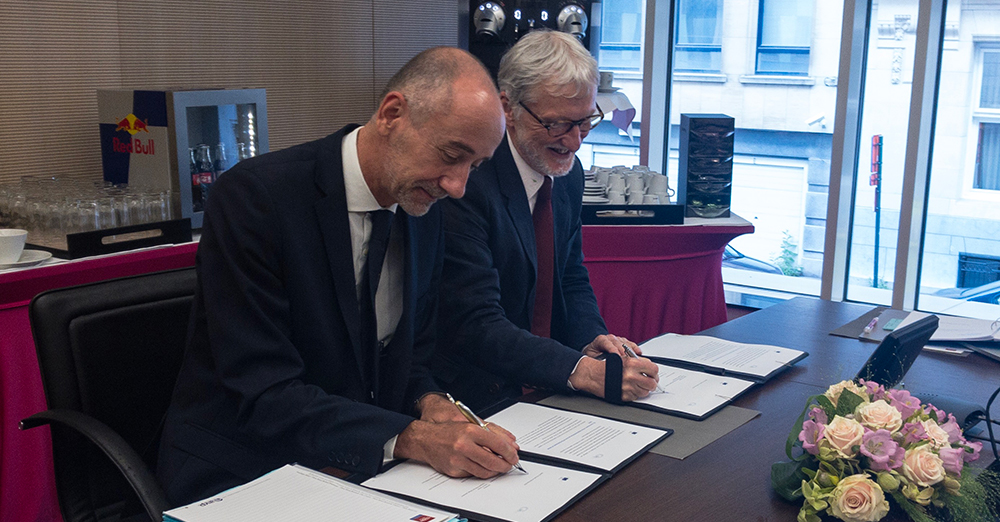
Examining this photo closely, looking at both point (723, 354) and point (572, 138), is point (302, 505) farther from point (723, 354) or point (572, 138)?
point (572, 138)

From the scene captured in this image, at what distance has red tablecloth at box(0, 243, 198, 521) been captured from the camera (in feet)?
8.53

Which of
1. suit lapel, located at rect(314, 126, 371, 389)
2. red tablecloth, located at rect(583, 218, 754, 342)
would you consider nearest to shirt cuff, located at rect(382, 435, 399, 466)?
suit lapel, located at rect(314, 126, 371, 389)

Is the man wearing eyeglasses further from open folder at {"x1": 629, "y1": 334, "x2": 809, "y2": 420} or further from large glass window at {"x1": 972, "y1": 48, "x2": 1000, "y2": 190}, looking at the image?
large glass window at {"x1": 972, "y1": 48, "x2": 1000, "y2": 190}

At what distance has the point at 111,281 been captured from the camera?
1.66 meters

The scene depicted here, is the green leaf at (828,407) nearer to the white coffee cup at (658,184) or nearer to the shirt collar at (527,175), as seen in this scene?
the shirt collar at (527,175)

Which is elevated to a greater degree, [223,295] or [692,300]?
[223,295]

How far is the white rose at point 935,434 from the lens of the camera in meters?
1.22

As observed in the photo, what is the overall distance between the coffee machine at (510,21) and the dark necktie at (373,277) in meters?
2.95

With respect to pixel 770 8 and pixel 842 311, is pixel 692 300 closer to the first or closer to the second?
pixel 842 311

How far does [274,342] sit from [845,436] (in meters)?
0.94

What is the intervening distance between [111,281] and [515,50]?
1.11 m

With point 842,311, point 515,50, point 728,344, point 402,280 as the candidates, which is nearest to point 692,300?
point 842,311

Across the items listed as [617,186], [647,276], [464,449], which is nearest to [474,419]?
[464,449]

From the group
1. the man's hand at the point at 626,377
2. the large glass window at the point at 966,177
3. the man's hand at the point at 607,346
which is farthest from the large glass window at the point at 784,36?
the man's hand at the point at 626,377
